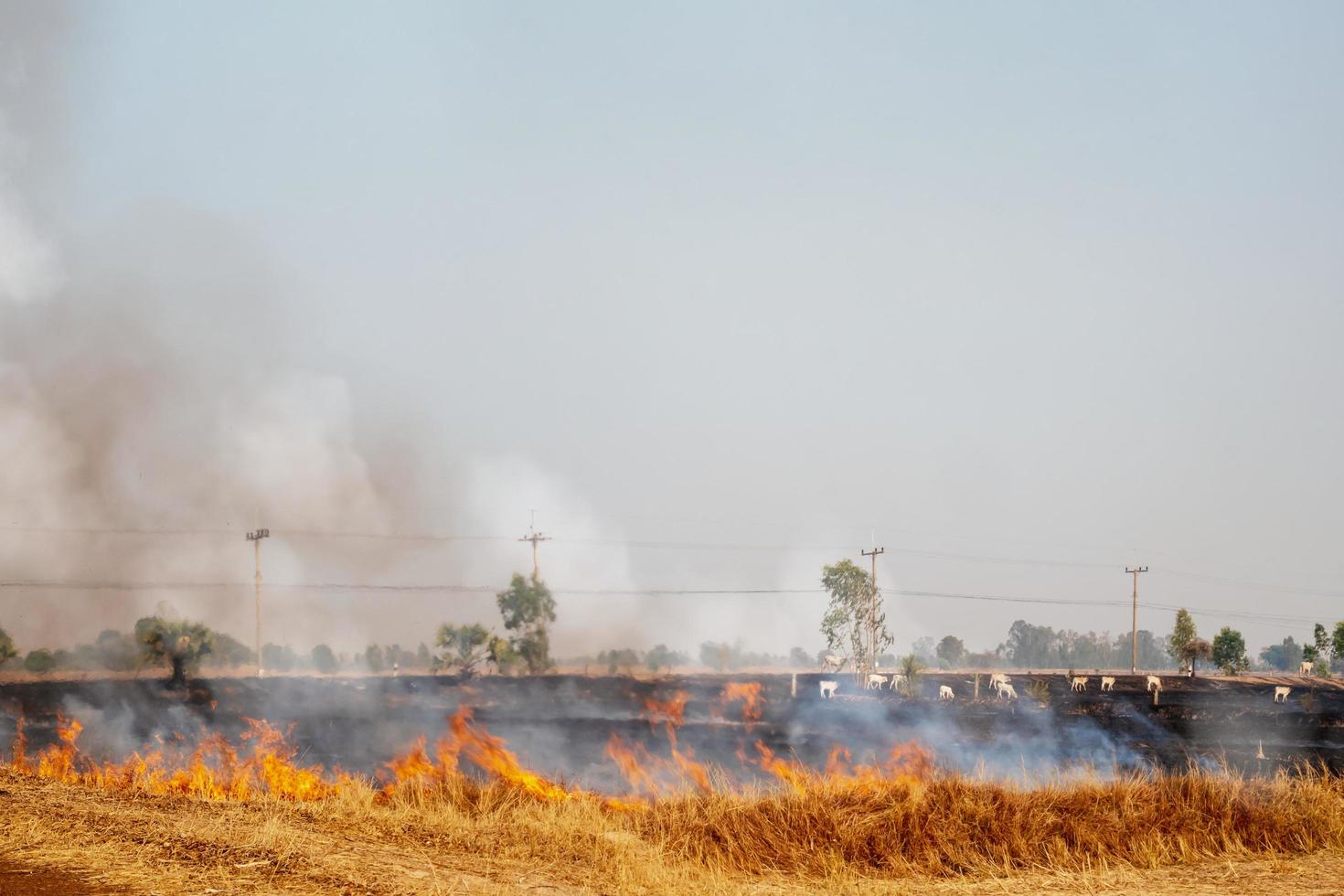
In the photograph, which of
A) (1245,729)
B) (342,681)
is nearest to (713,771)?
(1245,729)

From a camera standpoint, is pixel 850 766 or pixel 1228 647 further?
pixel 1228 647

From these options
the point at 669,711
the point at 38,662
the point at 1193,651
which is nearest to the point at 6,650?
the point at 38,662

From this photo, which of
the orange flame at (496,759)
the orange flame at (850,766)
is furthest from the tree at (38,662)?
the orange flame at (850,766)

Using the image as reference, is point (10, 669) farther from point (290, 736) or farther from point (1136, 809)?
point (1136, 809)

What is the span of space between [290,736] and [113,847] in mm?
23750

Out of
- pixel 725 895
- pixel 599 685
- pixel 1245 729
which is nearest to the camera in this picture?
pixel 725 895

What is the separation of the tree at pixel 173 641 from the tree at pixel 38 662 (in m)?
6.19

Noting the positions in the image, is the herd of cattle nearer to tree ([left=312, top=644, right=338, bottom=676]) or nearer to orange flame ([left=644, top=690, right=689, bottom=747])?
orange flame ([left=644, top=690, right=689, bottom=747])

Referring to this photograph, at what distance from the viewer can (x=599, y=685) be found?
6222 cm

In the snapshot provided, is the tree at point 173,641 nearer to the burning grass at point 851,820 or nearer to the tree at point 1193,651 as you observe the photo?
the burning grass at point 851,820

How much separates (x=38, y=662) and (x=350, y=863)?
5864cm

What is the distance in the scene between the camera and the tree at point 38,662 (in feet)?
208

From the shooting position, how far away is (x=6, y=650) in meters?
62.3

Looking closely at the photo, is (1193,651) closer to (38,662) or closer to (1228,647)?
(1228,647)
